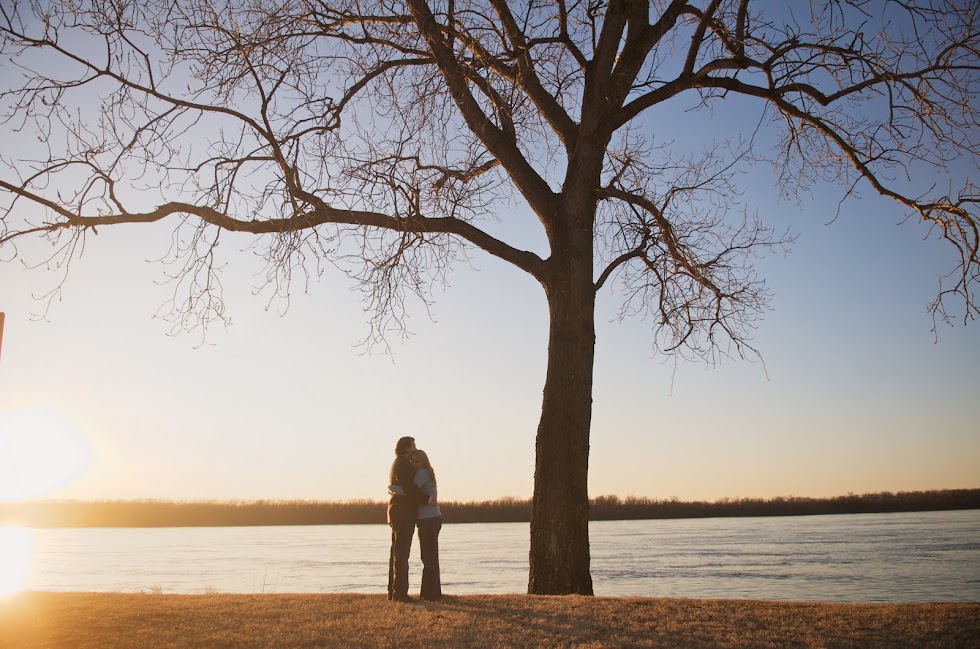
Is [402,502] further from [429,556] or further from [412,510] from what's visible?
[429,556]

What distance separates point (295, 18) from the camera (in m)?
11.5

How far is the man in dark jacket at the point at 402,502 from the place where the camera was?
9430 millimetres

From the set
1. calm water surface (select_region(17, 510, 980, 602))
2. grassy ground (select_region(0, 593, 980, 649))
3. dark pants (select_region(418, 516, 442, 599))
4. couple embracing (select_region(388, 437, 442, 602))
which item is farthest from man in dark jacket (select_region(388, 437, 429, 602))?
calm water surface (select_region(17, 510, 980, 602))

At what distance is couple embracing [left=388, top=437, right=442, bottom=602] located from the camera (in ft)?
30.9

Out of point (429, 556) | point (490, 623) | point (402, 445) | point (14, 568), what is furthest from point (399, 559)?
point (14, 568)

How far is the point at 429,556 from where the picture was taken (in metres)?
9.50

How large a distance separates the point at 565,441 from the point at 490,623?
3270 mm

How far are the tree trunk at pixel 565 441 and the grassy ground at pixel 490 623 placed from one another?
1268mm

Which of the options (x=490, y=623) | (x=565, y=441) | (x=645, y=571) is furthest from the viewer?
(x=645, y=571)

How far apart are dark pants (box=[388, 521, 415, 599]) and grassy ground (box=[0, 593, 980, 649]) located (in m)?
0.29

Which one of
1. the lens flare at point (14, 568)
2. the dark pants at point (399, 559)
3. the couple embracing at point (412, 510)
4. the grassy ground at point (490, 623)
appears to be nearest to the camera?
the grassy ground at point (490, 623)

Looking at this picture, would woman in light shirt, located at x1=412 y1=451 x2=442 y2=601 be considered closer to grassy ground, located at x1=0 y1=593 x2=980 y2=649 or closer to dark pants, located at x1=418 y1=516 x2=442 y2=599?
dark pants, located at x1=418 y1=516 x2=442 y2=599

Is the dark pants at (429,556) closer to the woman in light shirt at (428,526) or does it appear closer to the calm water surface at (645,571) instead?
the woman in light shirt at (428,526)

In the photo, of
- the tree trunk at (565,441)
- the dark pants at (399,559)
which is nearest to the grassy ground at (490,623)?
the dark pants at (399,559)
